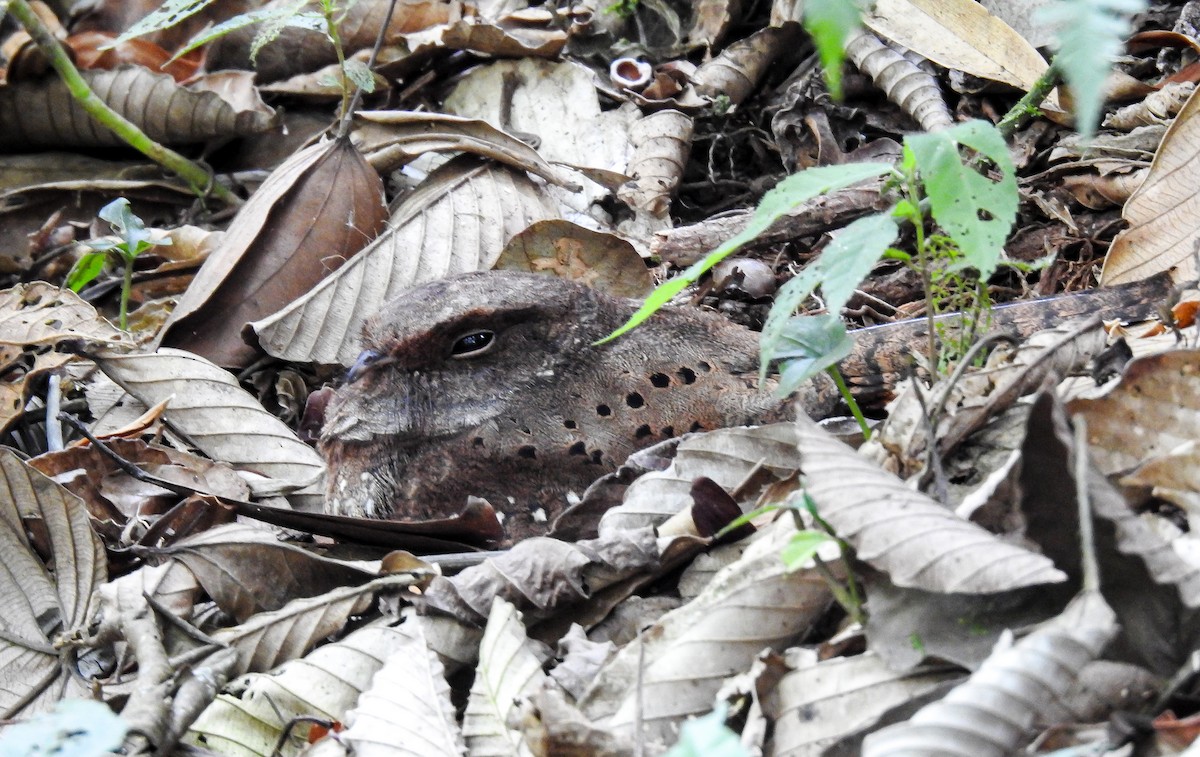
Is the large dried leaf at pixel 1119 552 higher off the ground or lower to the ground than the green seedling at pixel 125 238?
higher

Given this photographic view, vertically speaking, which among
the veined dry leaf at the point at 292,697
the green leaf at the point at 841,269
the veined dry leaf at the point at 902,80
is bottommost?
the veined dry leaf at the point at 292,697

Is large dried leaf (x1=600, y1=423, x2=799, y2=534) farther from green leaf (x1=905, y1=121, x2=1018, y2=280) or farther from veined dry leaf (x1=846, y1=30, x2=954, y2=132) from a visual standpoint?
veined dry leaf (x1=846, y1=30, x2=954, y2=132)

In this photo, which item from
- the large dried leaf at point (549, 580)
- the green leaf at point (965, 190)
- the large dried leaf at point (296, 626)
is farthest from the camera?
the large dried leaf at point (296, 626)

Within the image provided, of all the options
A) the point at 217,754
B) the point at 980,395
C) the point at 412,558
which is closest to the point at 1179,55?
the point at 980,395

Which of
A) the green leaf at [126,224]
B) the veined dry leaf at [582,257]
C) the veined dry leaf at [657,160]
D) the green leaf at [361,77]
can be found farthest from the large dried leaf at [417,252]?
the green leaf at [126,224]

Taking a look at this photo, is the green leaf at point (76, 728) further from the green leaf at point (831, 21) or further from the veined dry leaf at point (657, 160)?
the veined dry leaf at point (657, 160)

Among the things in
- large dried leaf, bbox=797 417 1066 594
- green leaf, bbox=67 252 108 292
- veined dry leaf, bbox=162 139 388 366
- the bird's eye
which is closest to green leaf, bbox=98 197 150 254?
veined dry leaf, bbox=162 139 388 366
